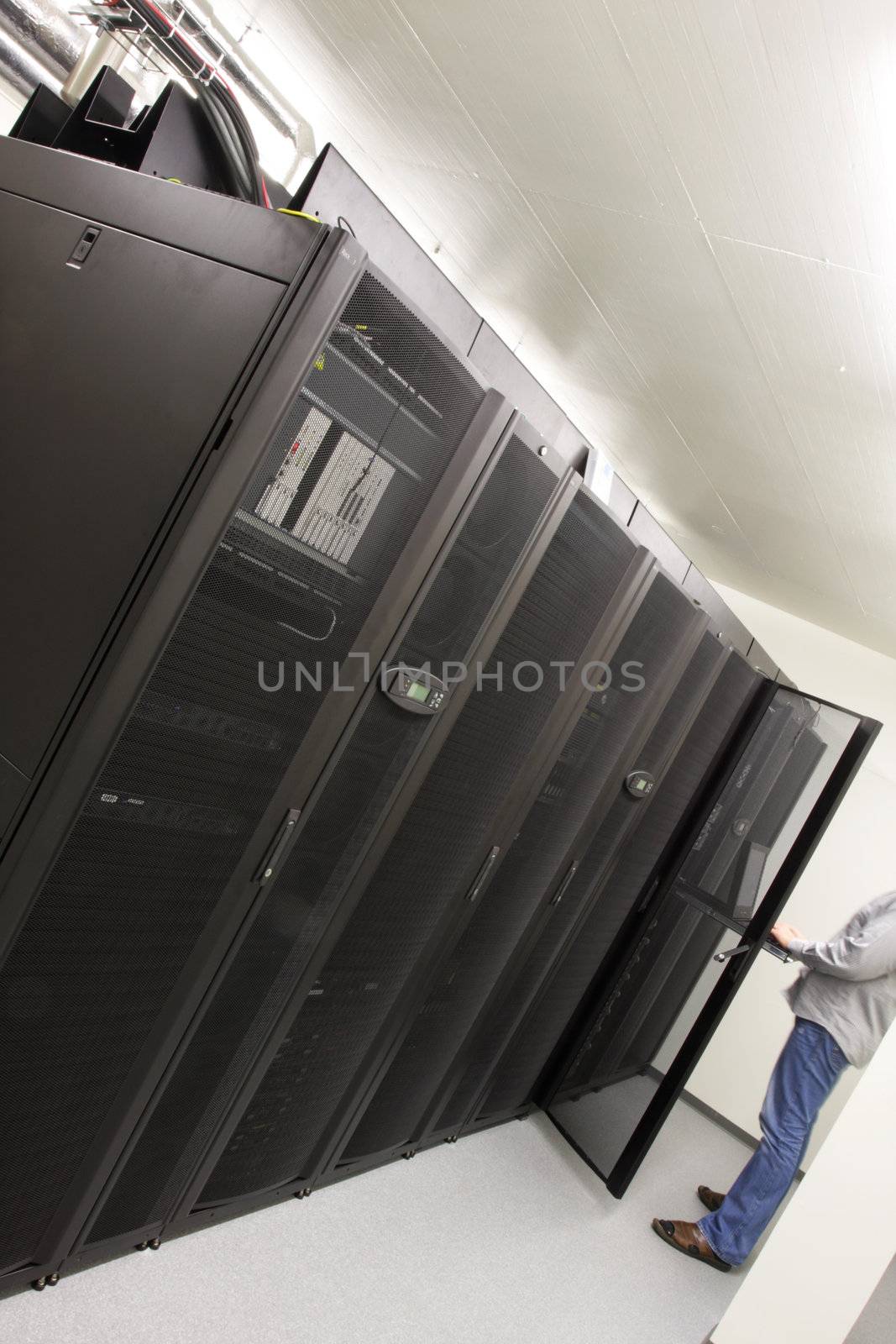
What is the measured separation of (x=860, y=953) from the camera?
3.21 metres

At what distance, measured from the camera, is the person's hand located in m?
3.46

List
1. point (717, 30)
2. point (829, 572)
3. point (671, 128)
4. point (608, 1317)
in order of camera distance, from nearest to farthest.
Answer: point (717, 30), point (671, 128), point (608, 1317), point (829, 572)

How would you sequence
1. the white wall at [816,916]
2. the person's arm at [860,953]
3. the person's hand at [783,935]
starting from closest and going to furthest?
1. the person's arm at [860,953]
2. the person's hand at [783,935]
3. the white wall at [816,916]

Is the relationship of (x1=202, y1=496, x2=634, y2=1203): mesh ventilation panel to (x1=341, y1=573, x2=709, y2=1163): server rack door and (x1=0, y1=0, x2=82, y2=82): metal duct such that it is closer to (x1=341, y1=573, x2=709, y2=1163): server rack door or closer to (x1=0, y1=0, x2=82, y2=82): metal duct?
(x1=341, y1=573, x2=709, y2=1163): server rack door

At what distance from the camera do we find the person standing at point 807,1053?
3.25 m

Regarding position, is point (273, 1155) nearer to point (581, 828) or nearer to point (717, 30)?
point (581, 828)

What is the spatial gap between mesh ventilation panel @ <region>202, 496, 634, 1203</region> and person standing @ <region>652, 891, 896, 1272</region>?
137 centimetres

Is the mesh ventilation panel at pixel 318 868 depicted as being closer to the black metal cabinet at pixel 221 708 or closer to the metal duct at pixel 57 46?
the black metal cabinet at pixel 221 708

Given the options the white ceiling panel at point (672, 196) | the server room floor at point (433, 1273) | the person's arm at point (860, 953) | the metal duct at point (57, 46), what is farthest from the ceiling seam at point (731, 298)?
the server room floor at point (433, 1273)

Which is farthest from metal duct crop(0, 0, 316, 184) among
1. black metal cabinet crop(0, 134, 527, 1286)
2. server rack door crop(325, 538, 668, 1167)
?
server rack door crop(325, 538, 668, 1167)

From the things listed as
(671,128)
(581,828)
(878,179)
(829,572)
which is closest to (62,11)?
(671,128)

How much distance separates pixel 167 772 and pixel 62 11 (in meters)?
2.22

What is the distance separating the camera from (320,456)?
159 cm

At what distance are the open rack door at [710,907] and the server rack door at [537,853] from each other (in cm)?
74
